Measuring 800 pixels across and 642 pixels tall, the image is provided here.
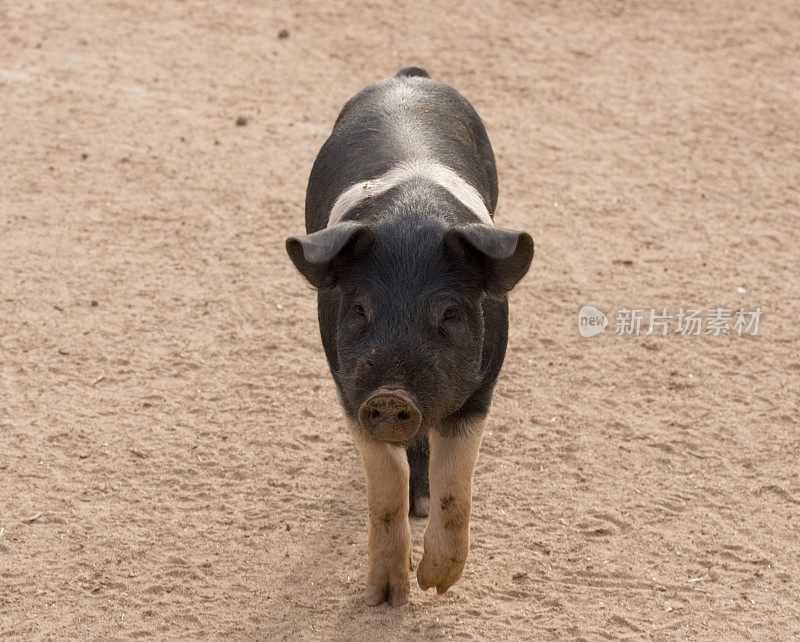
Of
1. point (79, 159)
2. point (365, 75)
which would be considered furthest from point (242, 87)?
point (79, 159)

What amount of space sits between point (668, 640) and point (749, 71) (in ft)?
29.6

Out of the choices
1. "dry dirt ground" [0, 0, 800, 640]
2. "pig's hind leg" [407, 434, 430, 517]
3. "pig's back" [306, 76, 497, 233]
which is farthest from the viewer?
"pig's hind leg" [407, 434, 430, 517]

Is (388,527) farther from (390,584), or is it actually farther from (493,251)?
(493,251)

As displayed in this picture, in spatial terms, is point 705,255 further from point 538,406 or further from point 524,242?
point 524,242

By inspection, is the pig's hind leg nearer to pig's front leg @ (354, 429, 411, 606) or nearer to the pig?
the pig

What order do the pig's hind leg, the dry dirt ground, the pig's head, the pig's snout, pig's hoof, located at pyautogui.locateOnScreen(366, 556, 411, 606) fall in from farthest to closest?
1. the pig's hind leg
2. the dry dirt ground
3. pig's hoof, located at pyautogui.locateOnScreen(366, 556, 411, 606)
4. the pig's head
5. the pig's snout

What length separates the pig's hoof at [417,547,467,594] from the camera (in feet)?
16.4

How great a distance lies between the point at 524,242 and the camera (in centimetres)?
445

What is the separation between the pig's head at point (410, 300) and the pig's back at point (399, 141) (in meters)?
Result: 0.89

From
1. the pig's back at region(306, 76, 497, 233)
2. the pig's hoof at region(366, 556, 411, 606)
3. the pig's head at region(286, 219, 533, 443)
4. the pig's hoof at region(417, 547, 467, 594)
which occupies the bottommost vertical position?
the pig's hoof at region(366, 556, 411, 606)

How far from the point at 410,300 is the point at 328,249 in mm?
403

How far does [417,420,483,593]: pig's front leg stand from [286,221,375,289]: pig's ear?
1.02 meters

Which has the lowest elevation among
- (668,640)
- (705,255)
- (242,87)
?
(668,640)

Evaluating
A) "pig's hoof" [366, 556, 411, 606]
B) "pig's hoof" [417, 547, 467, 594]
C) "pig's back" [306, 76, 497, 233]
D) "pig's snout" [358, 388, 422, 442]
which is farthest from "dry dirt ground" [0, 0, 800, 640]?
"pig's back" [306, 76, 497, 233]
